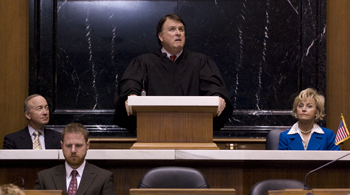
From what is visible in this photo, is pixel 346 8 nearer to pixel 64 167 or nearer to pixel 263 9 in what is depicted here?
pixel 263 9

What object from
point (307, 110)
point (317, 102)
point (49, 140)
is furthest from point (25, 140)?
point (317, 102)

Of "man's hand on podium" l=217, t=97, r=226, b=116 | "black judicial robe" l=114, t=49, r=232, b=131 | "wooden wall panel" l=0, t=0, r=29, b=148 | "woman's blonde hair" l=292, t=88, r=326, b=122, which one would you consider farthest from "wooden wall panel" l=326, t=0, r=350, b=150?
"wooden wall panel" l=0, t=0, r=29, b=148

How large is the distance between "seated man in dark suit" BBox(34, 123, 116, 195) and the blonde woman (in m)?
2.06

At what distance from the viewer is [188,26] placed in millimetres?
6316

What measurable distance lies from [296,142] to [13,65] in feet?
11.8

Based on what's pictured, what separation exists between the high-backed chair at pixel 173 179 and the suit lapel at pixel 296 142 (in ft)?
5.51

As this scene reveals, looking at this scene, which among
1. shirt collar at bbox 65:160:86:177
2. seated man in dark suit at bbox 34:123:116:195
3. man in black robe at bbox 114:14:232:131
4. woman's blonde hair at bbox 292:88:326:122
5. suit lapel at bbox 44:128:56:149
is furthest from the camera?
suit lapel at bbox 44:128:56:149

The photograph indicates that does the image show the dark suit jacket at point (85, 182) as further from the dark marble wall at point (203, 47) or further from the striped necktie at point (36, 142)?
the dark marble wall at point (203, 47)

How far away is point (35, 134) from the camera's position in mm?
5031

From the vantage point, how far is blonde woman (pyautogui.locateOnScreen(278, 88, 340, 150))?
474 centimetres

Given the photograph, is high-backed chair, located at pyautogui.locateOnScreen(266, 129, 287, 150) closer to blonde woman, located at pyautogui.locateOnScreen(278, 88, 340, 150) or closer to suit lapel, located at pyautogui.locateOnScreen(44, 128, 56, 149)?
blonde woman, located at pyautogui.locateOnScreen(278, 88, 340, 150)

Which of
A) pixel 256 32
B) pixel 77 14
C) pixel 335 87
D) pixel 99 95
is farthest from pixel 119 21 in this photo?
pixel 335 87

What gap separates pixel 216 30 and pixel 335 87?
5.42 feet

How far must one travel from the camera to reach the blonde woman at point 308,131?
4.74 metres
